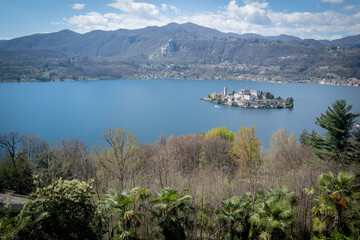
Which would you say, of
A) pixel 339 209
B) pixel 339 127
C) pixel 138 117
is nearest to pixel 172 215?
→ pixel 339 209

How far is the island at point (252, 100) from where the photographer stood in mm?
66106

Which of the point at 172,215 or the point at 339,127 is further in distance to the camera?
the point at 339,127

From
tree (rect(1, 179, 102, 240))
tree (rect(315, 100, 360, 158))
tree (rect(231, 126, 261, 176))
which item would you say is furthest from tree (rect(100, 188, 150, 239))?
tree (rect(231, 126, 261, 176))

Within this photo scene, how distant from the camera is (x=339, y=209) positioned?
526 centimetres

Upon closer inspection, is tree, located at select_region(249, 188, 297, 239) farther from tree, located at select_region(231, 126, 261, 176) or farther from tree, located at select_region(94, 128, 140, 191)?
tree, located at select_region(231, 126, 261, 176)

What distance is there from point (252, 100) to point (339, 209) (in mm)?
69639

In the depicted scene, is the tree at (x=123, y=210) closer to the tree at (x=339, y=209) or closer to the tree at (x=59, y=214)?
the tree at (x=59, y=214)

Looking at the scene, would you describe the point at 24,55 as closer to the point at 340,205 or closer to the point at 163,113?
the point at 163,113

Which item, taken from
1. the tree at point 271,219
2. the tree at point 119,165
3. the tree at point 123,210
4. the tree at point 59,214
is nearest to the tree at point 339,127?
the tree at point 271,219

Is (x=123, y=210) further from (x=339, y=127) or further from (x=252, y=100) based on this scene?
(x=252, y=100)

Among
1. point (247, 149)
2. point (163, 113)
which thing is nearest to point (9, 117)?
point (163, 113)

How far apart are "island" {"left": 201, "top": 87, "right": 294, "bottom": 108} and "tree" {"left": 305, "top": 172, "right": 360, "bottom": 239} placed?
64.2 m

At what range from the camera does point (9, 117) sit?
46688mm

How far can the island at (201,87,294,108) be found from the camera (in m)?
66.1
